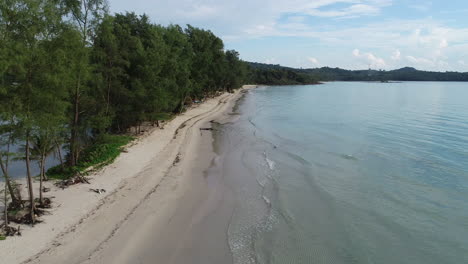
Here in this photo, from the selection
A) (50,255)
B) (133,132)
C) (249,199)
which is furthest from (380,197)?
(133,132)

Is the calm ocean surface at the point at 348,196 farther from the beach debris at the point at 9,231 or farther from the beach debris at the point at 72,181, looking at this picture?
the beach debris at the point at 72,181

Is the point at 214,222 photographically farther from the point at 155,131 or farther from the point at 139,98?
the point at 155,131

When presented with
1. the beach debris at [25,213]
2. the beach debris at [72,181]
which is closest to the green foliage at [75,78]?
the beach debris at [72,181]

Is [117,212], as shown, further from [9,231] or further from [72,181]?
[72,181]

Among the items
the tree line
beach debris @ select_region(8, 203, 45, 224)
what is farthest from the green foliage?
beach debris @ select_region(8, 203, 45, 224)

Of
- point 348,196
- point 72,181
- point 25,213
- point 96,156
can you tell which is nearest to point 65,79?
point 25,213

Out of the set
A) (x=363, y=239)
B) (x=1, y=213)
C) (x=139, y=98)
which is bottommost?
(x=363, y=239)

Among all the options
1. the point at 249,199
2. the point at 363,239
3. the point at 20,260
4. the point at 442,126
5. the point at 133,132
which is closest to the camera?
the point at 20,260
